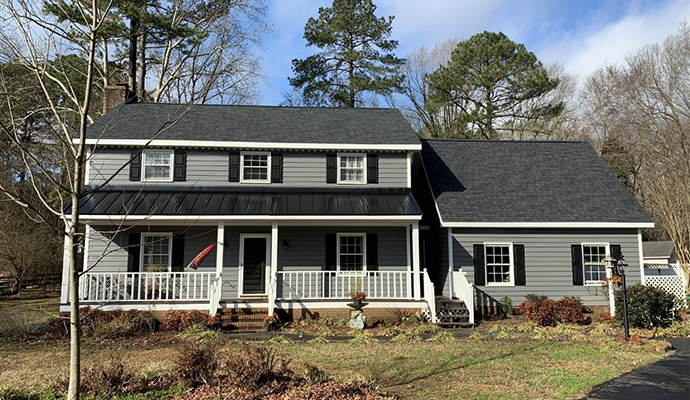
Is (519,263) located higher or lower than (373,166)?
lower

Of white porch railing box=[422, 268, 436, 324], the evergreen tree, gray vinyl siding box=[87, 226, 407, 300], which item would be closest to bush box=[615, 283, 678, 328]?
white porch railing box=[422, 268, 436, 324]

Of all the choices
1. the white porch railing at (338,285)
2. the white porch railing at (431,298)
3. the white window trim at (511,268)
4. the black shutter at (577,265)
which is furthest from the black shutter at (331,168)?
the black shutter at (577,265)

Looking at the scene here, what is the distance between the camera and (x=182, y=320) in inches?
479

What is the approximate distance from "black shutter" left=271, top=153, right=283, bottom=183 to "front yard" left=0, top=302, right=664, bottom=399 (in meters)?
5.84

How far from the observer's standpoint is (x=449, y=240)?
47.9 feet

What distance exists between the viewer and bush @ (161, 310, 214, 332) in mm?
12102

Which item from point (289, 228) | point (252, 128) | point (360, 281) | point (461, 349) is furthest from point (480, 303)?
point (252, 128)

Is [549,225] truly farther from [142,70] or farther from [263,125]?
[142,70]

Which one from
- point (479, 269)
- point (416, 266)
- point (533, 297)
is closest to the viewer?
point (416, 266)

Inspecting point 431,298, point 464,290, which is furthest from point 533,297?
point 431,298

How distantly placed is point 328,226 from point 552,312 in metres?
6.87

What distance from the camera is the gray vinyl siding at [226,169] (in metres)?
14.8

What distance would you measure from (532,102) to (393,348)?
23802 millimetres

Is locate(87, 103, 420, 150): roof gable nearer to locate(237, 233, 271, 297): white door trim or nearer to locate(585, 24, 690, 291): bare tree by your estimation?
locate(237, 233, 271, 297): white door trim
